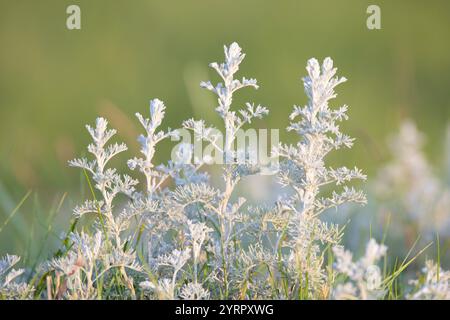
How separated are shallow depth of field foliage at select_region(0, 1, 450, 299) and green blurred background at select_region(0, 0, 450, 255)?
29 mm

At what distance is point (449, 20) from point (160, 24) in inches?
148

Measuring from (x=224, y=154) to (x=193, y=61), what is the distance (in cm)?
676

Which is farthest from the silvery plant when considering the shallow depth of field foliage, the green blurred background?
the green blurred background

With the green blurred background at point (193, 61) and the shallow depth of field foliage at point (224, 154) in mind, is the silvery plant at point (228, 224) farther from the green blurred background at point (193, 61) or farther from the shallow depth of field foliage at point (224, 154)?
the green blurred background at point (193, 61)

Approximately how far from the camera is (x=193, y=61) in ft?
30.6

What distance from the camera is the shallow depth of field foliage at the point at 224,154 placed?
258cm

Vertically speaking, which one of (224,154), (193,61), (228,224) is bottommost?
(228,224)

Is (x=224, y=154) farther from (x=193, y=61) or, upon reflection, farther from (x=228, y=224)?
(x=193, y=61)

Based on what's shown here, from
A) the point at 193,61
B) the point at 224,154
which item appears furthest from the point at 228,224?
the point at 193,61

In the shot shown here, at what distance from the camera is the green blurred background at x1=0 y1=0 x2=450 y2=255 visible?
800 cm

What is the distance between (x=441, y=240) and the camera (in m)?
4.76

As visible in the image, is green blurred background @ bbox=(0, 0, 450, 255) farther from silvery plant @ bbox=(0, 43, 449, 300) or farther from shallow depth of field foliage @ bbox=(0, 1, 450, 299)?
silvery plant @ bbox=(0, 43, 449, 300)

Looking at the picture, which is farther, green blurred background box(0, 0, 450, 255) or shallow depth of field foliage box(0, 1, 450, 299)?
green blurred background box(0, 0, 450, 255)
